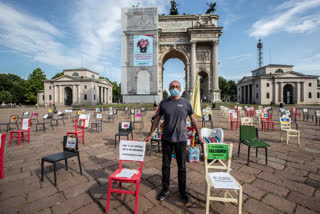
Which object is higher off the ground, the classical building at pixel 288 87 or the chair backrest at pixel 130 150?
the classical building at pixel 288 87

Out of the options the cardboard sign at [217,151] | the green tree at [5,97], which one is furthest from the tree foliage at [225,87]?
the green tree at [5,97]

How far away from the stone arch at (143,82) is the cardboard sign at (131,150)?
24.9 metres

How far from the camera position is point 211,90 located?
96.9 ft

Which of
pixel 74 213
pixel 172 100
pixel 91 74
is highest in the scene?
pixel 91 74

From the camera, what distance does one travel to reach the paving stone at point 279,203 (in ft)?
7.52

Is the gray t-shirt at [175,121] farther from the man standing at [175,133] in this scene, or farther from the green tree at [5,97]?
the green tree at [5,97]

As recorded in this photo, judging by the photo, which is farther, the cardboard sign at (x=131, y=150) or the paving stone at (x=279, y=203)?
the cardboard sign at (x=131, y=150)

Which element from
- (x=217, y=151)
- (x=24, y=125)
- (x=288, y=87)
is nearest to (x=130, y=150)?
(x=217, y=151)

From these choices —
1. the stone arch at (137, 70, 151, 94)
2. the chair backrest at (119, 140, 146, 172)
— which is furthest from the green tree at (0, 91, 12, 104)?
the chair backrest at (119, 140, 146, 172)

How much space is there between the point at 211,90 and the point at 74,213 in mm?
30158

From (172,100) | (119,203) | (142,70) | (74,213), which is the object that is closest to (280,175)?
(172,100)

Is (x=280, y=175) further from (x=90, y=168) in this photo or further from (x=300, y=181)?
(x=90, y=168)

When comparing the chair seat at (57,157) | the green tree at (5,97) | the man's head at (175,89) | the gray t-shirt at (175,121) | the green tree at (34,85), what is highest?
the green tree at (34,85)

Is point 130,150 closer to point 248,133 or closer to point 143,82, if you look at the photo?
point 248,133
